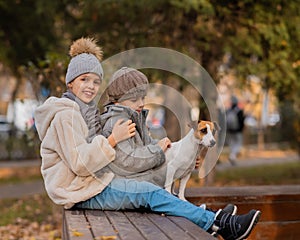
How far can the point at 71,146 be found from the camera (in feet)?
16.0

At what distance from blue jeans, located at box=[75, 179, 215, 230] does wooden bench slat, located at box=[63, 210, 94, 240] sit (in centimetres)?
21

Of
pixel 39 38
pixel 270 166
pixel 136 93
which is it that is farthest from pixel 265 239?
pixel 270 166

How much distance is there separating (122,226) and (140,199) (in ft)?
2.06

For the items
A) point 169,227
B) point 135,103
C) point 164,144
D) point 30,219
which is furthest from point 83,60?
point 30,219

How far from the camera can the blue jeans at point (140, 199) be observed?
4999 millimetres

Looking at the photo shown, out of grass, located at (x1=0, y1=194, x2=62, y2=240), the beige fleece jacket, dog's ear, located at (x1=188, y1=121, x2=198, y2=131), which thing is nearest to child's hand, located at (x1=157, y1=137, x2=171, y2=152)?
dog's ear, located at (x1=188, y1=121, x2=198, y2=131)

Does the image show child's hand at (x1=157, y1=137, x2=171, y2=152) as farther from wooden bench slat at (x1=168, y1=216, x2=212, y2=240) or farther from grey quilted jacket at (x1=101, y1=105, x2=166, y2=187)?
wooden bench slat at (x1=168, y1=216, x2=212, y2=240)

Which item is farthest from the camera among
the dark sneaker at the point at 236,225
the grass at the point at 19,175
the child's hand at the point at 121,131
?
the grass at the point at 19,175

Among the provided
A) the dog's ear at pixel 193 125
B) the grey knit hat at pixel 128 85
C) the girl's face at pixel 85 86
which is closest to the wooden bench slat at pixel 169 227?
the dog's ear at pixel 193 125

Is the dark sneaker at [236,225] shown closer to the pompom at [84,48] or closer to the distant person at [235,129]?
the pompom at [84,48]

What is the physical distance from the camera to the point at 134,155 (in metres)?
5.05

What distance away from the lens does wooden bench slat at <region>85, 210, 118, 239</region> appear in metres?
4.18

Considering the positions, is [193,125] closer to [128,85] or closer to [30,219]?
[128,85]

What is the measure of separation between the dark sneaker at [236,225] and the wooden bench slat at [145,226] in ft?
1.81
